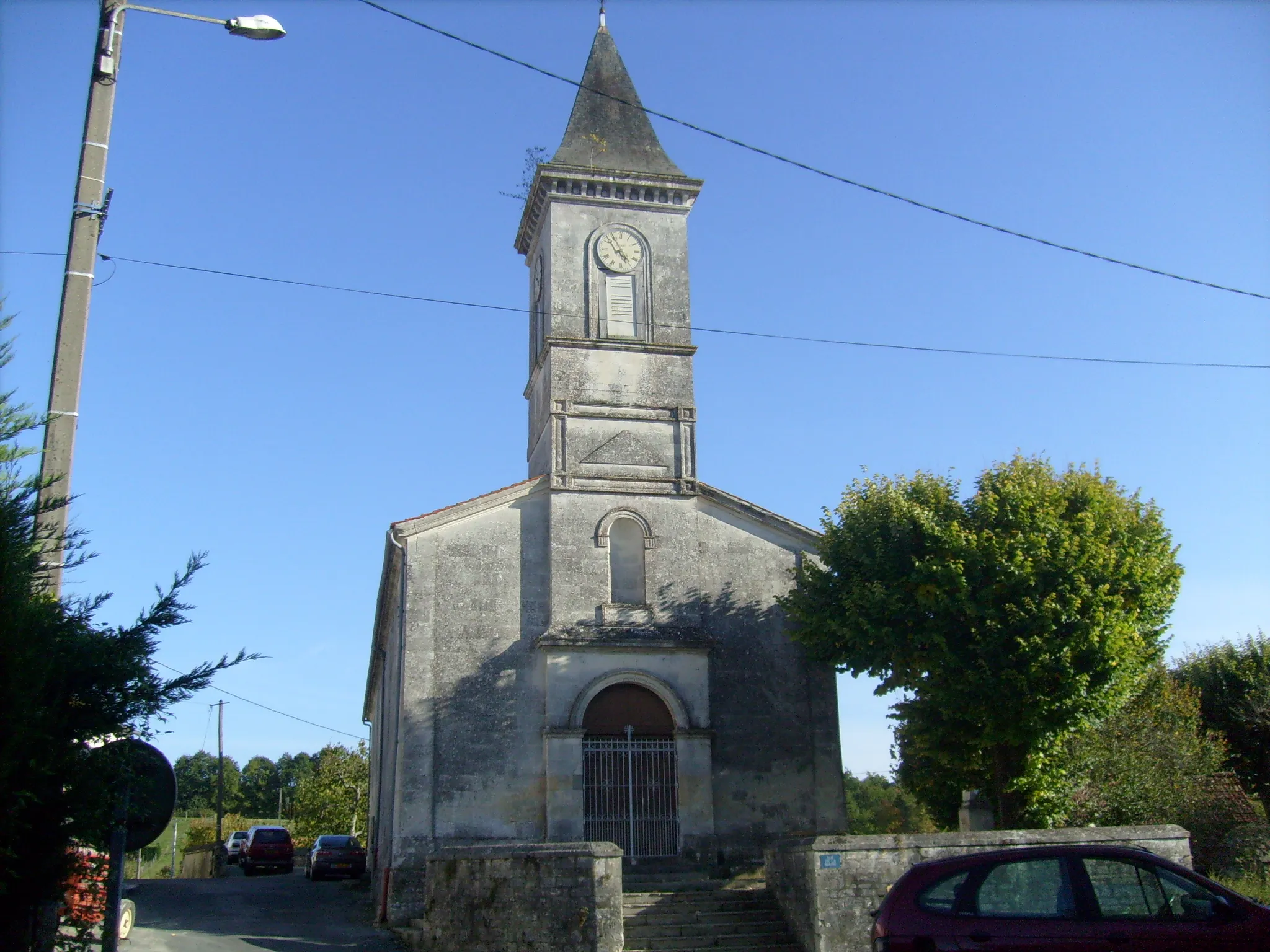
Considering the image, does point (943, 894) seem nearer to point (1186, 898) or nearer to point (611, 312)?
point (1186, 898)

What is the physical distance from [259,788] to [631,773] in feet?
302

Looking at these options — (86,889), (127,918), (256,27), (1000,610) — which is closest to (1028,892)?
(86,889)

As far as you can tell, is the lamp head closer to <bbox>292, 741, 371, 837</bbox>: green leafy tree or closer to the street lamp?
the street lamp

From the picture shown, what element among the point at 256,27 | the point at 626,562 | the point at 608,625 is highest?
the point at 256,27

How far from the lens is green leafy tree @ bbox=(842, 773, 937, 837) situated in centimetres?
3786

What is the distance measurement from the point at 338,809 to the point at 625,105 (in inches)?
1264

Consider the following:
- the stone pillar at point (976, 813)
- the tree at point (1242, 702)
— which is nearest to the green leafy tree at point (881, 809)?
the stone pillar at point (976, 813)

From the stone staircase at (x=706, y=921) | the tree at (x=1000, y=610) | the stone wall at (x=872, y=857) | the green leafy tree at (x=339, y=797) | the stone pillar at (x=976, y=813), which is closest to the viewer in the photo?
the stone wall at (x=872, y=857)

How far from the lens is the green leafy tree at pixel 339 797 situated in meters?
45.9

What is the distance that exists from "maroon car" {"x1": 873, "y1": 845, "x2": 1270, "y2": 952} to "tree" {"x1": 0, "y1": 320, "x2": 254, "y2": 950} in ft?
21.1

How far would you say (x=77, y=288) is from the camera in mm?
8742

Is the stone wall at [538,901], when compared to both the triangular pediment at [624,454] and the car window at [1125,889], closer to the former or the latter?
the car window at [1125,889]

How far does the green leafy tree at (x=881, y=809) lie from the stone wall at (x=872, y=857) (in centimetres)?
943

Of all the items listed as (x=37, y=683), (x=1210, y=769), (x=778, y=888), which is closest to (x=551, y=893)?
(x=778, y=888)
